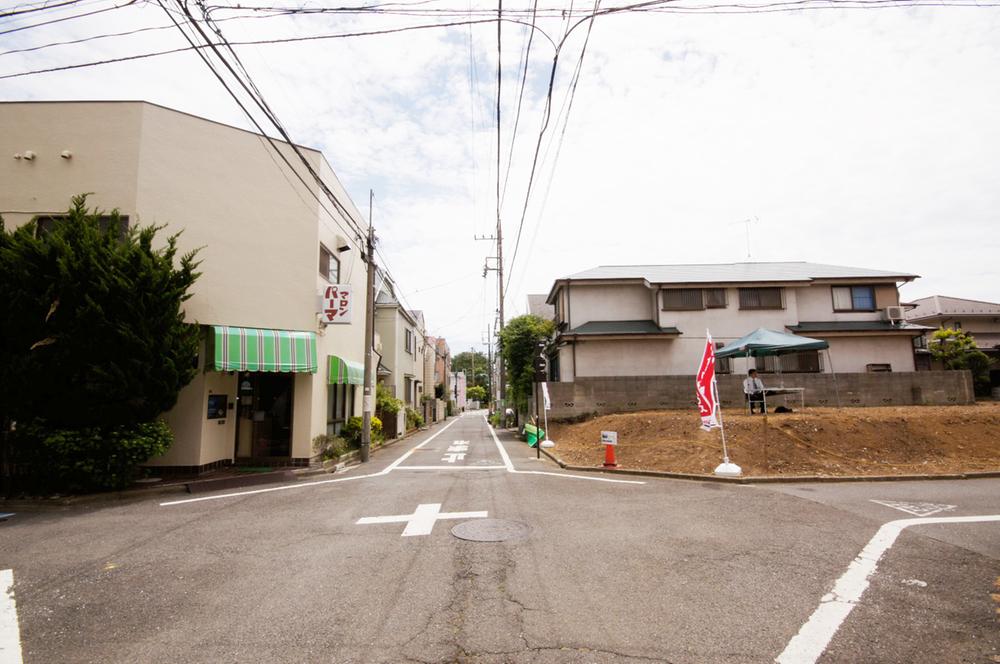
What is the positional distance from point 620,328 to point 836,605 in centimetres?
1707

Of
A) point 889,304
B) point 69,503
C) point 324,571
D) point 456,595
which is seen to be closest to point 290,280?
point 69,503

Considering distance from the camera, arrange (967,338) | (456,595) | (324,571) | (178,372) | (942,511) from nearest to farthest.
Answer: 1. (456,595)
2. (324,571)
3. (942,511)
4. (178,372)
5. (967,338)

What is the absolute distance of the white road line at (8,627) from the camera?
332cm

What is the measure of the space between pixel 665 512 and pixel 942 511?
405 centimetres

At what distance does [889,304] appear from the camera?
20.7m

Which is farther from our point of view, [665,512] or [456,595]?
[665,512]

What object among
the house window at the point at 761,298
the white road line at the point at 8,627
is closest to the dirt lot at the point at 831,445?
the house window at the point at 761,298

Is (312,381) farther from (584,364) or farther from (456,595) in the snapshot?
(584,364)

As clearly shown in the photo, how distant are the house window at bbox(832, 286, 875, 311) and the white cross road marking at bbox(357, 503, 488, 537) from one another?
21.0 m

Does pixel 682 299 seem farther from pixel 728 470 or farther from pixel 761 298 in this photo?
pixel 728 470

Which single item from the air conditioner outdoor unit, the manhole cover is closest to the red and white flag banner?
the manhole cover

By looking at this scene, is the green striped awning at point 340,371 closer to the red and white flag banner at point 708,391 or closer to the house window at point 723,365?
the red and white flag banner at point 708,391

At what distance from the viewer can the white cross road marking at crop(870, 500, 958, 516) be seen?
6.85 meters

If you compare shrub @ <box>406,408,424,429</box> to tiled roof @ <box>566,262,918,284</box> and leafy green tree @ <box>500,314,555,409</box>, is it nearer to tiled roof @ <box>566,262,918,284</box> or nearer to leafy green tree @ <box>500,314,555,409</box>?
leafy green tree @ <box>500,314,555,409</box>
